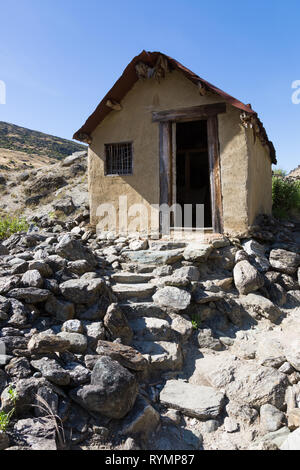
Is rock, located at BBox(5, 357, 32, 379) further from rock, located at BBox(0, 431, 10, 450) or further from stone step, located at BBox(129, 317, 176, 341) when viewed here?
stone step, located at BBox(129, 317, 176, 341)

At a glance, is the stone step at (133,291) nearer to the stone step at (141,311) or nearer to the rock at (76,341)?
the stone step at (141,311)

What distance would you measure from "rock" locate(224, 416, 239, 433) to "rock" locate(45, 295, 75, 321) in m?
2.36

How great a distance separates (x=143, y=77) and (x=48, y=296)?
18.4ft

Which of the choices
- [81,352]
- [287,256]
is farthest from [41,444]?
[287,256]

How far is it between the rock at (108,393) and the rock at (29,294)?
143cm

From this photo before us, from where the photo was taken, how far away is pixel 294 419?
11.1 ft

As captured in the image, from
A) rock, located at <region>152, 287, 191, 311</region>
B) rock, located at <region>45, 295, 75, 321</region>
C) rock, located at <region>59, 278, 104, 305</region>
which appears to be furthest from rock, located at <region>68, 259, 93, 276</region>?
rock, located at <region>152, 287, 191, 311</region>

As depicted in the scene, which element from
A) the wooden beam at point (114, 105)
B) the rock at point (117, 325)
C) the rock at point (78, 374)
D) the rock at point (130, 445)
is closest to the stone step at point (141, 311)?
the rock at point (117, 325)

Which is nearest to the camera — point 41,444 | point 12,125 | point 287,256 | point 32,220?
point 41,444

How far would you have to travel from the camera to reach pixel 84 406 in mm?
3166

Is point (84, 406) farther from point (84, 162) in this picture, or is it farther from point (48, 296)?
point (84, 162)

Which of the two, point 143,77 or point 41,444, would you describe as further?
point 143,77

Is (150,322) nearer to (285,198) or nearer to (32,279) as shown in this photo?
(32,279)

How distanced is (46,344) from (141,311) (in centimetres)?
183
